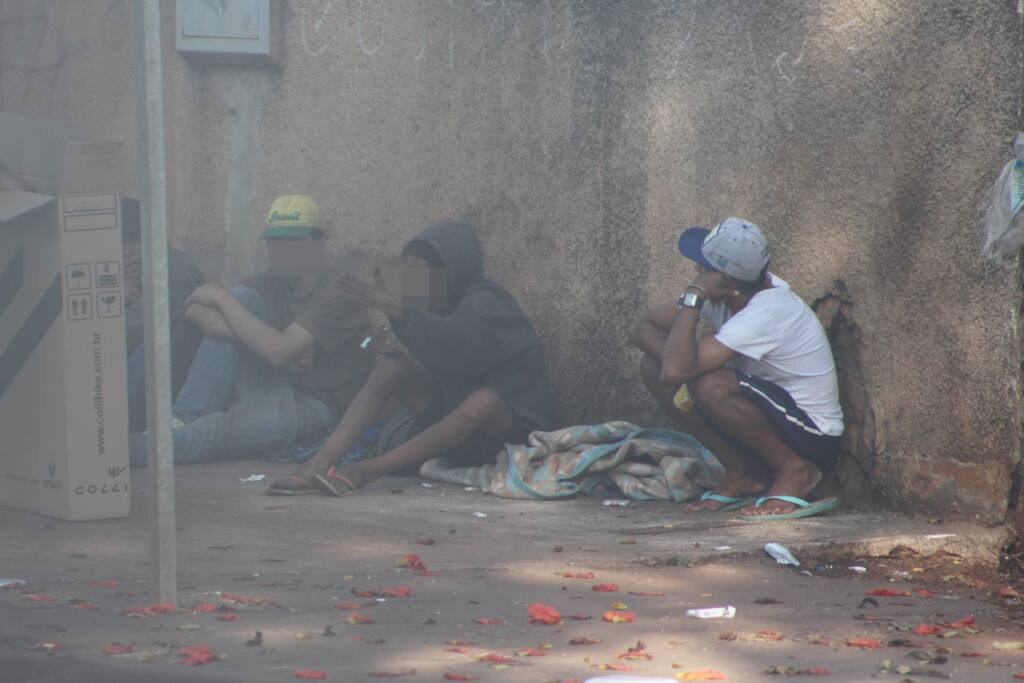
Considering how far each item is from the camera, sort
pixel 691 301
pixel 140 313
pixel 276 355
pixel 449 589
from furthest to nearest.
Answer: pixel 140 313, pixel 276 355, pixel 691 301, pixel 449 589

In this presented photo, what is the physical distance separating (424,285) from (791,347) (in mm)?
1414

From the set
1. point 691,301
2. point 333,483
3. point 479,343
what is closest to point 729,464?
point 691,301

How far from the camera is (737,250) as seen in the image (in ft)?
17.1

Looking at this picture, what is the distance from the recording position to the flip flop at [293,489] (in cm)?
560

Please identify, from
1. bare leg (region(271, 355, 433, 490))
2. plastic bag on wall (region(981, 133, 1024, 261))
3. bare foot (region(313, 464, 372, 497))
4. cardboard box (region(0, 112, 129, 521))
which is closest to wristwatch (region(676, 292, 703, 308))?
plastic bag on wall (region(981, 133, 1024, 261))

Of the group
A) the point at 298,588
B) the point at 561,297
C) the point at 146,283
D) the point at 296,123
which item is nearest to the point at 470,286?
the point at 561,297

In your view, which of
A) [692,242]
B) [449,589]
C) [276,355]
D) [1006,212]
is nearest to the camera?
[449,589]

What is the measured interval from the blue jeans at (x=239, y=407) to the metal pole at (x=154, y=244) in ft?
9.50

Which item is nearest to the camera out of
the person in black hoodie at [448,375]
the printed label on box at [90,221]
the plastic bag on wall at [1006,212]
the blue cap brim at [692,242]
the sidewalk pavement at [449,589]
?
the sidewalk pavement at [449,589]

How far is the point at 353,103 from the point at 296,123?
34 cm

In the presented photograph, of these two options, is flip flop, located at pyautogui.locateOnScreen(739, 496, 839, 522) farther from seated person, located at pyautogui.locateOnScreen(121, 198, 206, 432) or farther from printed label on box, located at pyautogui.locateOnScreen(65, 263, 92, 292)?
seated person, located at pyautogui.locateOnScreen(121, 198, 206, 432)

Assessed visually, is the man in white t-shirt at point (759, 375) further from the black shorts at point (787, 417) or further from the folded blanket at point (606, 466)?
the folded blanket at point (606, 466)

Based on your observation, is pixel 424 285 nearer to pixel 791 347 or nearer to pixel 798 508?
A: pixel 791 347

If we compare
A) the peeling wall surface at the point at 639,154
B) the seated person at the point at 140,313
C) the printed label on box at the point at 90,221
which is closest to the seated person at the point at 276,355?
the seated person at the point at 140,313
